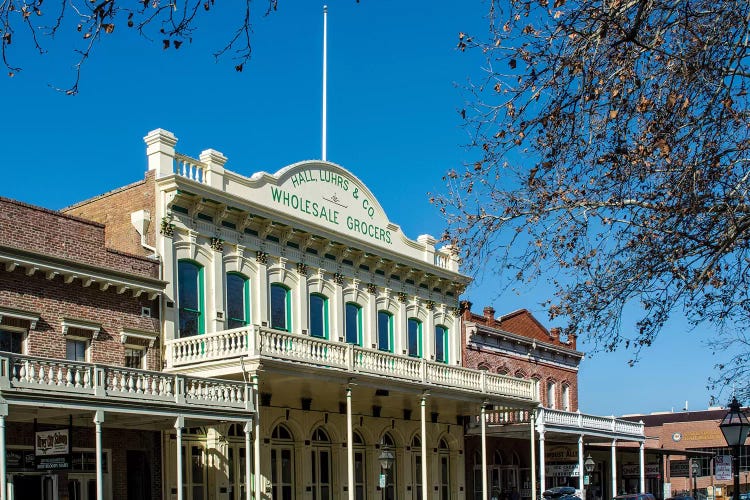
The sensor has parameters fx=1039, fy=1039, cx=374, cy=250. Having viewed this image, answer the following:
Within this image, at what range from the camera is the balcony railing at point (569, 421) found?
129 feet

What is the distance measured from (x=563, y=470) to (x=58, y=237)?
81.6 ft

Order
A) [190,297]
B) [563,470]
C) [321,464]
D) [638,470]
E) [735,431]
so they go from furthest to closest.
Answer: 1. [638,470]
2. [563,470]
3. [321,464]
4. [190,297]
5. [735,431]

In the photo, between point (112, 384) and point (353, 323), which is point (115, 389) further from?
point (353, 323)

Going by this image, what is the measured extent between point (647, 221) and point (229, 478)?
63.2 ft

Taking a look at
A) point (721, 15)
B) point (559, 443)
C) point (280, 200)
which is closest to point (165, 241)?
point (280, 200)

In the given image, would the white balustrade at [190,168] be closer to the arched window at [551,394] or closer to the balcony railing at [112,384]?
the balcony railing at [112,384]

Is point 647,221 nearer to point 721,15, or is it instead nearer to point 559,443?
point 721,15

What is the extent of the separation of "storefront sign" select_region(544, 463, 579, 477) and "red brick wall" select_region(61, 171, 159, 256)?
21749mm

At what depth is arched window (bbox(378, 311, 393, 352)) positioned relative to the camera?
121 ft

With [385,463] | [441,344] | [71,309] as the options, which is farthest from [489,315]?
[71,309]

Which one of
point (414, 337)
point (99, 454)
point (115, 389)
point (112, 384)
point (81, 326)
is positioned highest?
point (81, 326)

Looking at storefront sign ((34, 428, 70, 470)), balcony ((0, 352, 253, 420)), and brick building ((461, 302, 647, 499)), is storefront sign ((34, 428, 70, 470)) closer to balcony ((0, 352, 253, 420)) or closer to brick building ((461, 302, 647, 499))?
balcony ((0, 352, 253, 420))

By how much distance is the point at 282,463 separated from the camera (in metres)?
31.8

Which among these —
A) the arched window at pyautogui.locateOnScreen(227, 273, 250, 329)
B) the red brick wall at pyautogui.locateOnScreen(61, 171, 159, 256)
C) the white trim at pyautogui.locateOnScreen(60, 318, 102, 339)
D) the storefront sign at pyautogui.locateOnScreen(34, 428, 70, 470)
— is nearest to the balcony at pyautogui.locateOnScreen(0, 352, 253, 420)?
the storefront sign at pyautogui.locateOnScreen(34, 428, 70, 470)
